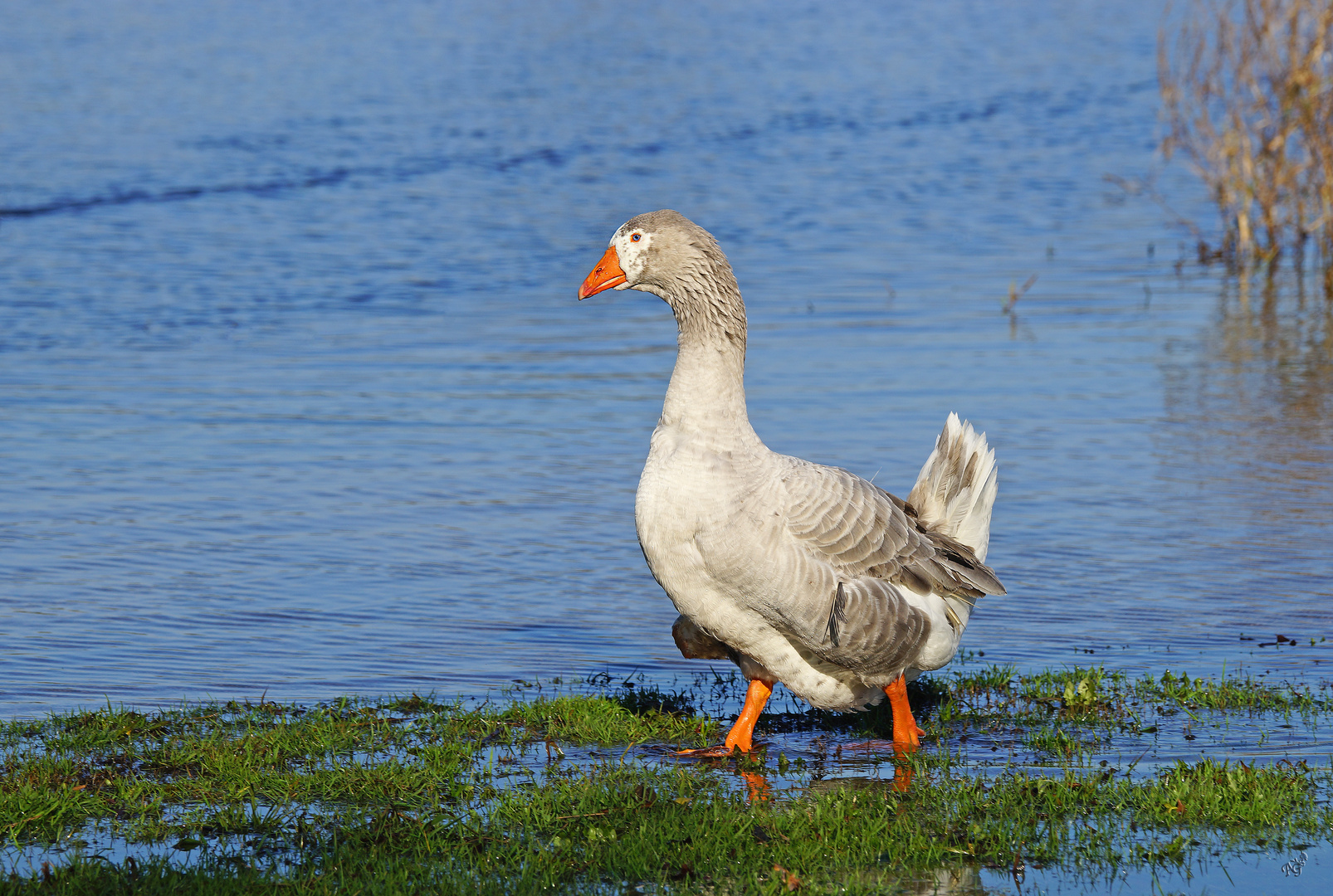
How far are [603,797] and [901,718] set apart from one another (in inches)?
61.4

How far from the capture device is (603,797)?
18.3 feet

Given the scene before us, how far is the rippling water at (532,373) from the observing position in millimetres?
8570

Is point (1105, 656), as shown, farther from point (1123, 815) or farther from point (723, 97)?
point (723, 97)

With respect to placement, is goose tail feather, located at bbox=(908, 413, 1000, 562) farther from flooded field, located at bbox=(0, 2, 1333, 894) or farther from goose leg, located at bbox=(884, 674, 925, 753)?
flooded field, located at bbox=(0, 2, 1333, 894)

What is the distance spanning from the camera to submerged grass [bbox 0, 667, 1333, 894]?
5.01 metres

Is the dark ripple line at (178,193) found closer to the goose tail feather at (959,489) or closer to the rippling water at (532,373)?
the rippling water at (532,373)

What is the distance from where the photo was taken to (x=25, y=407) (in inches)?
510

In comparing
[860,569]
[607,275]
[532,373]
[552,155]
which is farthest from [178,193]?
[860,569]

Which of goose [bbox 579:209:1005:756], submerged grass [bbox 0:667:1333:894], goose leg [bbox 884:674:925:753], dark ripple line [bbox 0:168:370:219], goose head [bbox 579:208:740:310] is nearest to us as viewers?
submerged grass [bbox 0:667:1333:894]

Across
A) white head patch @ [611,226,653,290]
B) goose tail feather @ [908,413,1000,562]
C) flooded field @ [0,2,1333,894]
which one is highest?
white head patch @ [611,226,653,290]

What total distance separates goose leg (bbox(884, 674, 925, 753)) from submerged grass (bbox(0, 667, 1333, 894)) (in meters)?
0.10

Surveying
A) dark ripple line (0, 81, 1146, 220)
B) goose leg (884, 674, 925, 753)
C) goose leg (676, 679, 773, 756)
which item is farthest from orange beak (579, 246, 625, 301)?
dark ripple line (0, 81, 1146, 220)

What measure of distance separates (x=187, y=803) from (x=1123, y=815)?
11.3 ft

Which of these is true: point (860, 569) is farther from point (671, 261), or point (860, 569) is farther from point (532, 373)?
point (532, 373)
